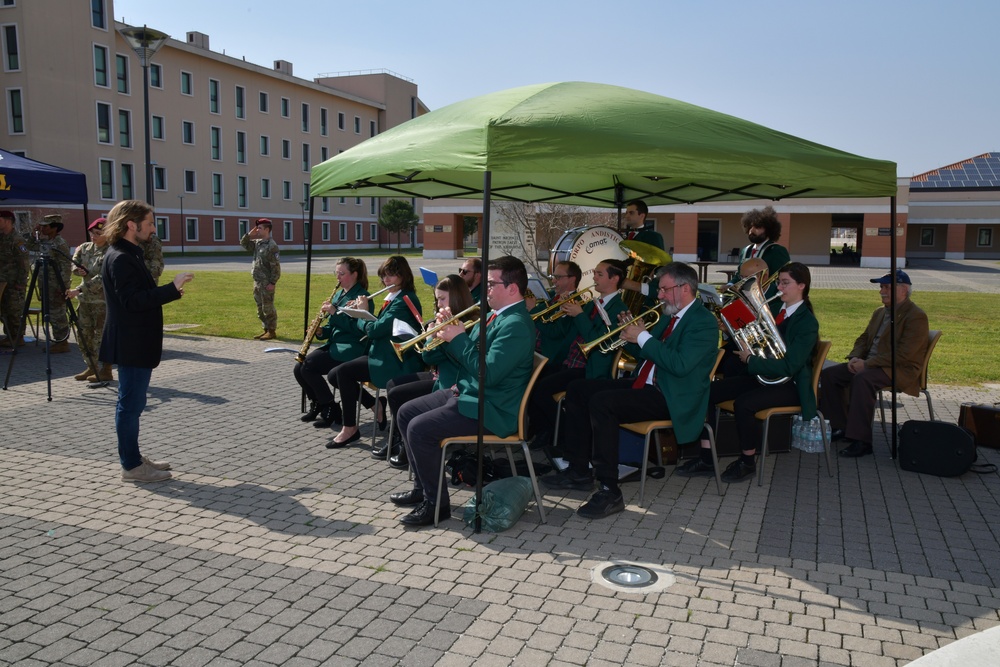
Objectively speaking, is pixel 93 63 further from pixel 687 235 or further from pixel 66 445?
pixel 66 445

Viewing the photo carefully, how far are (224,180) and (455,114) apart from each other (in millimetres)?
55078

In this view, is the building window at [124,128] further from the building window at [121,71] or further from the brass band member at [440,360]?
the brass band member at [440,360]

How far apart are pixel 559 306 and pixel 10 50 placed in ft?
155

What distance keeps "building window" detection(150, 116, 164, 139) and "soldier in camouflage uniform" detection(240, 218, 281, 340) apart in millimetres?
41935

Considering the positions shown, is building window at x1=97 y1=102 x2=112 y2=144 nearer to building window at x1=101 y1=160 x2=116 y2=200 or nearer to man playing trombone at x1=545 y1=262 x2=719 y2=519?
building window at x1=101 y1=160 x2=116 y2=200

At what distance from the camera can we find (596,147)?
5109 mm

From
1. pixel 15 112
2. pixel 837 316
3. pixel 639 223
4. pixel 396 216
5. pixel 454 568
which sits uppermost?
pixel 15 112

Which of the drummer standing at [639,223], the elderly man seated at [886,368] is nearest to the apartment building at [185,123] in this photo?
the drummer standing at [639,223]

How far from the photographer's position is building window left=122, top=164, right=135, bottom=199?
159ft

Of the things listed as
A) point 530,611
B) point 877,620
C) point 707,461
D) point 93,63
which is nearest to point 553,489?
point 707,461

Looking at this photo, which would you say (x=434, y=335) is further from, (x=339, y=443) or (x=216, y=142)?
(x=216, y=142)

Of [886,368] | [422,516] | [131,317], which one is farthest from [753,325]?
[131,317]

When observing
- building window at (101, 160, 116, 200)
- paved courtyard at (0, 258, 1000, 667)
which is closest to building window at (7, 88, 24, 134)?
building window at (101, 160, 116, 200)

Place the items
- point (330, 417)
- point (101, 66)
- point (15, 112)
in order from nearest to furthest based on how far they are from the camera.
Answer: point (330, 417)
point (15, 112)
point (101, 66)
